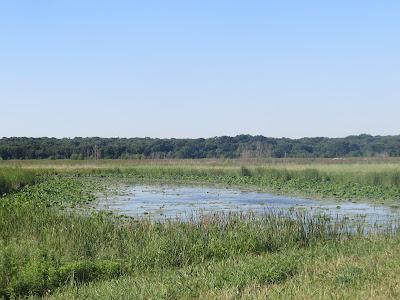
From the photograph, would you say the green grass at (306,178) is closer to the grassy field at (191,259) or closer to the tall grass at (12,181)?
the grassy field at (191,259)

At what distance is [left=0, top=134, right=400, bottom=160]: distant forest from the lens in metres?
127

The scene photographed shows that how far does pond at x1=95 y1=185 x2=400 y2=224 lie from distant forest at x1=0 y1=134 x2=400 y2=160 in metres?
89.3

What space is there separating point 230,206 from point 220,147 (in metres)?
115

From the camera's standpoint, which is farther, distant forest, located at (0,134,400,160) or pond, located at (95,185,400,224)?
distant forest, located at (0,134,400,160)

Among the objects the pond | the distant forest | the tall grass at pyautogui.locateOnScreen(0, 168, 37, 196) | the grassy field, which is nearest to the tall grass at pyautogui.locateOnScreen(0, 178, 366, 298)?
the grassy field

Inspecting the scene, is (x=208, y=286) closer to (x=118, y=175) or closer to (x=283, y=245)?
(x=283, y=245)

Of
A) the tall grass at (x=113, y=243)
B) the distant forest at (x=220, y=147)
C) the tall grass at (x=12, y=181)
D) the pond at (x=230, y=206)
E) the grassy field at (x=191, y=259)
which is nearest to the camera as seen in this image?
the grassy field at (x=191, y=259)

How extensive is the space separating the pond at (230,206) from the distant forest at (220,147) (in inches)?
3517

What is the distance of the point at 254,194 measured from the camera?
117 feet

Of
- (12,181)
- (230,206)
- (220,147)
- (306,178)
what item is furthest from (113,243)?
(220,147)

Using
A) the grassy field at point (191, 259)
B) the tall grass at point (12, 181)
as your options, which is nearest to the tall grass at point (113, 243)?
the grassy field at point (191, 259)

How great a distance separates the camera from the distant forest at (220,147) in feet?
415

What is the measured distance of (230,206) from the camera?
27.2 metres

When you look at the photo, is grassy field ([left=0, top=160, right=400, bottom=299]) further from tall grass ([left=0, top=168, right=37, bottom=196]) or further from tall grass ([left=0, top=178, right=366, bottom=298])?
tall grass ([left=0, top=168, right=37, bottom=196])
